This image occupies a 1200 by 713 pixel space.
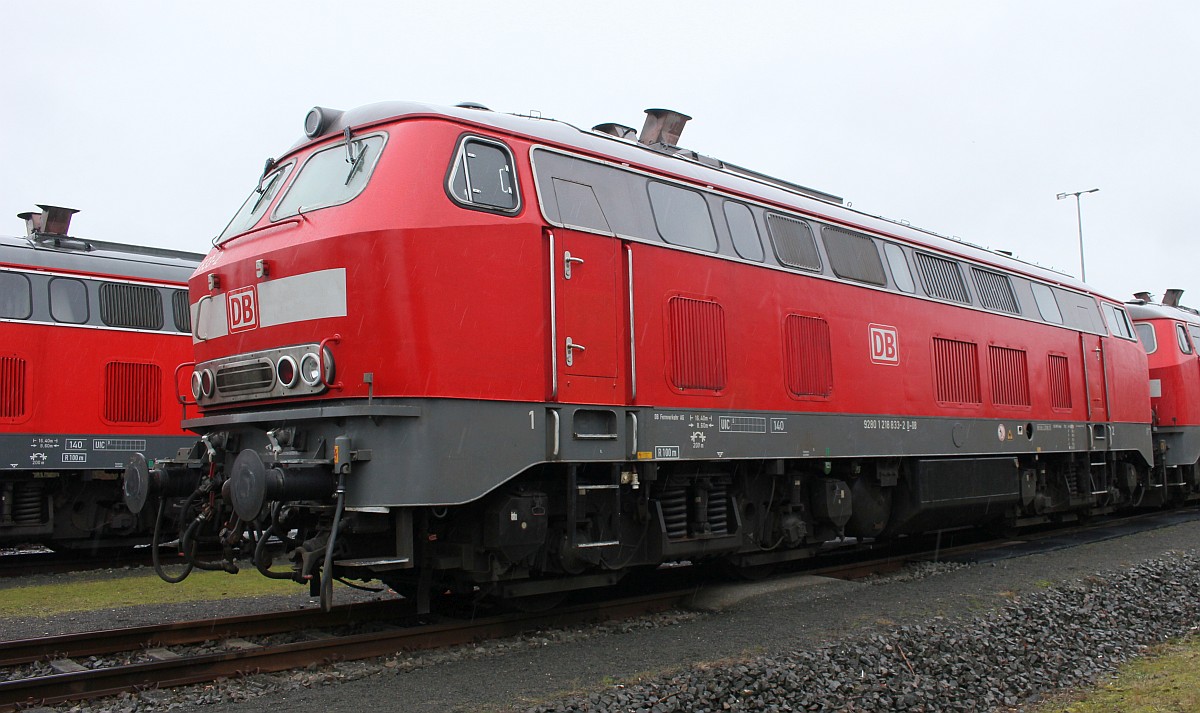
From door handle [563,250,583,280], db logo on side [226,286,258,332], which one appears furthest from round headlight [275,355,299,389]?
door handle [563,250,583,280]

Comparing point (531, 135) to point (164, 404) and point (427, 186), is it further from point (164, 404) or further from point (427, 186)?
point (164, 404)

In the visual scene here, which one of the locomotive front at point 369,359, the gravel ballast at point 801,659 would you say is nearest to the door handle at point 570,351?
the locomotive front at point 369,359

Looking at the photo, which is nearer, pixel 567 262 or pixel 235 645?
pixel 235 645

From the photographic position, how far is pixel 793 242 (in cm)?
1002

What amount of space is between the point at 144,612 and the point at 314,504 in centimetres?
365

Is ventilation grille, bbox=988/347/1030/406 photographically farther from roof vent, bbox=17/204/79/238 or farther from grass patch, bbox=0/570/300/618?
roof vent, bbox=17/204/79/238

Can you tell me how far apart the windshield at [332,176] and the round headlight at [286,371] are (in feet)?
3.93

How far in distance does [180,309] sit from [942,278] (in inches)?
426

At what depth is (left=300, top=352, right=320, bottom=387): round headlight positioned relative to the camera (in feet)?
22.5

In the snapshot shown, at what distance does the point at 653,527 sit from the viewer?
27.9 ft

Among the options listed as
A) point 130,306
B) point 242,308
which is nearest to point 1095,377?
point 242,308

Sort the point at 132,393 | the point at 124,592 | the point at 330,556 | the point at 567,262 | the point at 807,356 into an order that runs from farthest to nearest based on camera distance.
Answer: the point at 132,393
the point at 124,592
the point at 807,356
the point at 567,262
the point at 330,556

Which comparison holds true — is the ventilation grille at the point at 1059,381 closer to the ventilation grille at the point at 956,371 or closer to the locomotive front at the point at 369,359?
the ventilation grille at the point at 956,371

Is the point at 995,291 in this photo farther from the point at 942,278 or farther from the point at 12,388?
the point at 12,388
